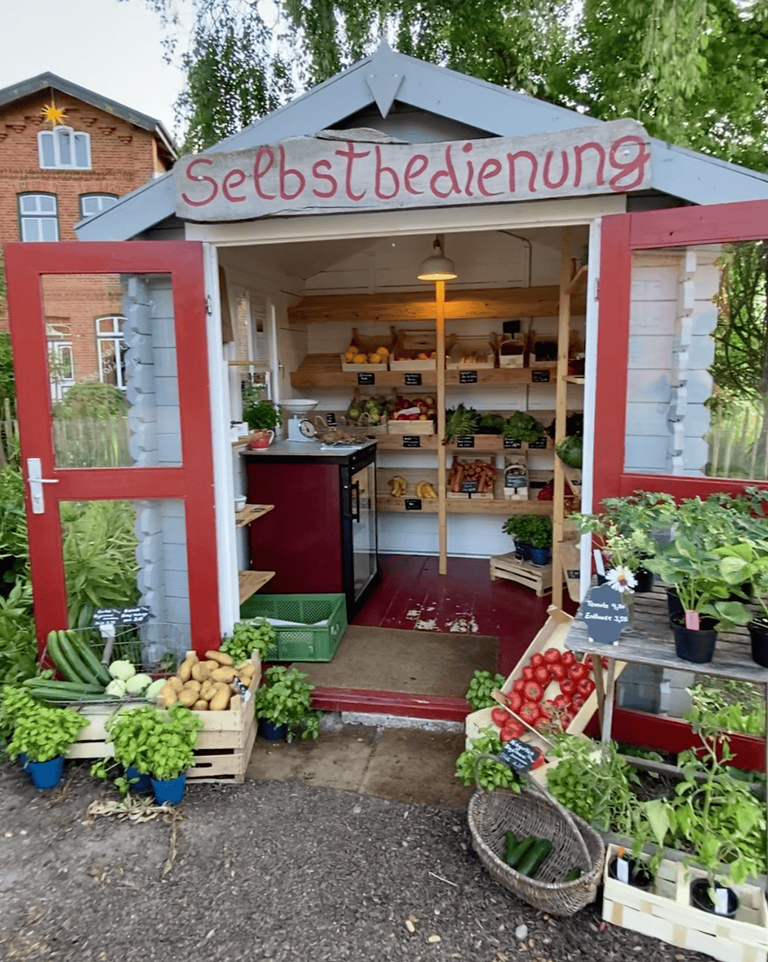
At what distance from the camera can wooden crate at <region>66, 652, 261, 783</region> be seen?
3.26 metres

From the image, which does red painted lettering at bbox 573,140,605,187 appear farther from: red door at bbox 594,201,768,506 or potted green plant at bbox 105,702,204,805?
potted green plant at bbox 105,702,204,805

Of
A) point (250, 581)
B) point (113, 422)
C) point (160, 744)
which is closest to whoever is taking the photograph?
point (160, 744)

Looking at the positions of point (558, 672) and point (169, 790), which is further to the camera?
point (558, 672)

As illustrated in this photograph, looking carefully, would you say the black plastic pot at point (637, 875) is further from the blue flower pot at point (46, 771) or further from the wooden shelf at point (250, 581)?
the blue flower pot at point (46, 771)

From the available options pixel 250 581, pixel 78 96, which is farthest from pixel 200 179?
pixel 78 96

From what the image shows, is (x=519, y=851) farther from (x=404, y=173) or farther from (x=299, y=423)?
(x=299, y=423)

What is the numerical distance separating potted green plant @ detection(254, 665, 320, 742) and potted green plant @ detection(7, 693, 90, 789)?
881 millimetres

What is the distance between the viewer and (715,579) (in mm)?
2307

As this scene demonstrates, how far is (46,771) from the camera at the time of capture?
3.25 meters

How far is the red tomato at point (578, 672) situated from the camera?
326cm

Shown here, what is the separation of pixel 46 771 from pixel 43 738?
0.64 feet

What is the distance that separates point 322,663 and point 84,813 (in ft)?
4.83

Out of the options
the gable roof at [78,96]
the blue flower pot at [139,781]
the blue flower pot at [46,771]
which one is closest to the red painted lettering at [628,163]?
the blue flower pot at [139,781]

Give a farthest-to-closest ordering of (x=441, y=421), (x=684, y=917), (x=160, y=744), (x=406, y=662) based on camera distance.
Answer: (x=441, y=421), (x=406, y=662), (x=160, y=744), (x=684, y=917)
